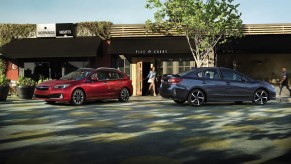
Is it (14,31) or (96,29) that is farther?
(14,31)

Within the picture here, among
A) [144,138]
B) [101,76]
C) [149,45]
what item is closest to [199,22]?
[149,45]

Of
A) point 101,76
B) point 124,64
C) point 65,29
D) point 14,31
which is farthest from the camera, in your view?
point 14,31

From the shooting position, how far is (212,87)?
15352 mm

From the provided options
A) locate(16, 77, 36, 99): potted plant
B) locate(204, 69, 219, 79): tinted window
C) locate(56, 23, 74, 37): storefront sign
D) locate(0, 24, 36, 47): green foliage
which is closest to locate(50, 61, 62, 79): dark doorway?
locate(56, 23, 74, 37): storefront sign

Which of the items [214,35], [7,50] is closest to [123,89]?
[214,35]

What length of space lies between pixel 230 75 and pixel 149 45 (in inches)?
352

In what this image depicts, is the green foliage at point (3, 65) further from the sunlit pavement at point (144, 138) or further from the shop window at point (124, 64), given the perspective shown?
the sunlit pavement at point (144, 138)

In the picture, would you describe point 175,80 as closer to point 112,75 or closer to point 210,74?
point 210,74

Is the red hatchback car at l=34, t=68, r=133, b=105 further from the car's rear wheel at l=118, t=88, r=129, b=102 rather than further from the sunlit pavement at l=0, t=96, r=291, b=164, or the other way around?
the sunlit pavement at l=0, t=96, r=291, b=164

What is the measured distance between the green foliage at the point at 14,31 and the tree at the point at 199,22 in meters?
7.23

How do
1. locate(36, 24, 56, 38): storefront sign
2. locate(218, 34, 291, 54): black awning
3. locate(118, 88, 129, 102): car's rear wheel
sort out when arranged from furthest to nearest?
locate(36, 24, 56, 38): storefront sign < locate(218, 34, 291, 54): black awning < locate(118, 88, 129, 102): car's rear wheel

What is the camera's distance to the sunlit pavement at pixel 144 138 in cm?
632

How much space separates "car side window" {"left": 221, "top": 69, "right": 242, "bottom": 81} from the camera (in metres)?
15.8

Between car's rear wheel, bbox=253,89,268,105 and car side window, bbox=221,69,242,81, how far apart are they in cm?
93
